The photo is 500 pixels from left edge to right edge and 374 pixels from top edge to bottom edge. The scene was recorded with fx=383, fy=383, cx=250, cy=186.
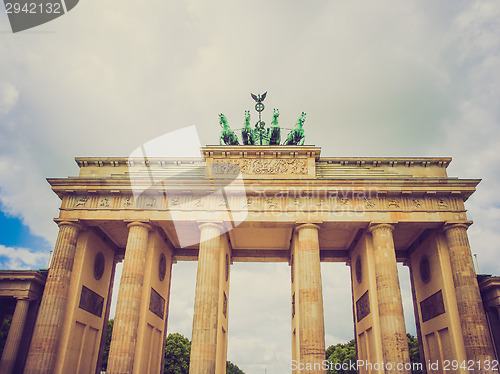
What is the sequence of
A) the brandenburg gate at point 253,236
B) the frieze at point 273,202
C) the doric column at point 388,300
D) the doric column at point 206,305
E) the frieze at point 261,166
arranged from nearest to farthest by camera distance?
the doric column at point 388,300 < the doric column at point 206,305 < the brandenburg gate at point 253,236 < the frieze at point 273,202 < the frieze at point 261,166

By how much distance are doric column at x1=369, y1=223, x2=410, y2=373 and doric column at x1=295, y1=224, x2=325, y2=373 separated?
11.8 feet

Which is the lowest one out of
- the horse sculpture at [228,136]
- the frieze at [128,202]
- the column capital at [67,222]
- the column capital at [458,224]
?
the column capital at [67,222]

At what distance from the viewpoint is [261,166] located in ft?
89.5

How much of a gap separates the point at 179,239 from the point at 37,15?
1709 cm

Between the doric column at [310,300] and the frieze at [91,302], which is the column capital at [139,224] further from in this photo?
the doric column at [310,300]

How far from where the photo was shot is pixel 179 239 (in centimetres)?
2953

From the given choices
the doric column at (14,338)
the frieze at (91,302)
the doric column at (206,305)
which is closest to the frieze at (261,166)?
the doric column at (206,305)

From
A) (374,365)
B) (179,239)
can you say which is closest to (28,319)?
(179,239)

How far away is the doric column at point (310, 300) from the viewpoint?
70.7 ft

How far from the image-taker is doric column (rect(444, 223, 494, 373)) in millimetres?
21484

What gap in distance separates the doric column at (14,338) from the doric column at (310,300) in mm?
16745

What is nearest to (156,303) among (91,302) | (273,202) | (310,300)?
(91,302)

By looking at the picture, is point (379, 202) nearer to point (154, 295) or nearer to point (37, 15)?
point (154, 295)

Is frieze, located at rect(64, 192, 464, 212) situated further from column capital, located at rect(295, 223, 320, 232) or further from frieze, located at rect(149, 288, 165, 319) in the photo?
frieze, located at rect(149, 288, 165, 319)
